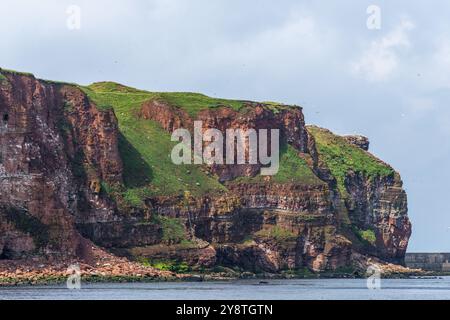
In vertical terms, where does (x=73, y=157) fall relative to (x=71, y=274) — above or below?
above

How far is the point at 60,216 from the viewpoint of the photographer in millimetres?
177000

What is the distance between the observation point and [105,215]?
196 meters

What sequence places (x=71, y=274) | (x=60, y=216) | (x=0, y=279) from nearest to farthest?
(x=0, y=279), (x=71, y=274), (x=60, y=216)

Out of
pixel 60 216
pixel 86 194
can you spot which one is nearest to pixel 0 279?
pixel 60 216

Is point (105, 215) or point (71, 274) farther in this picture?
point (105, 215)
